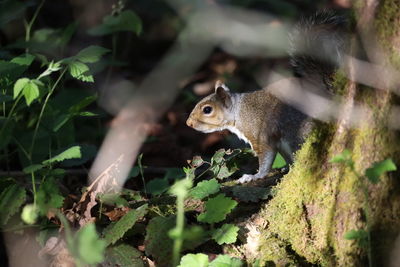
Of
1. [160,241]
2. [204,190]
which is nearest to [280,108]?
[204,190]

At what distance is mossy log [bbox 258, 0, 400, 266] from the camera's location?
7.13ft

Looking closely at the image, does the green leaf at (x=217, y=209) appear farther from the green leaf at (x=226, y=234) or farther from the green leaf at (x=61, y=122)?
the green leaf at (x=61, y=122)

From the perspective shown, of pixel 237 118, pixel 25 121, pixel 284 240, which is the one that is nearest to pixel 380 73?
pixel 284 240

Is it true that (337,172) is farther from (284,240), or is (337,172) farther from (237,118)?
(237,118)

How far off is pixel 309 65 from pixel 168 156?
6.93 ft

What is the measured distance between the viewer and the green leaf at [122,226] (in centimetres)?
247

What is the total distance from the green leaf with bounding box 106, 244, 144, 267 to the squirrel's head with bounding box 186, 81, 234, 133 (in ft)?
4.13

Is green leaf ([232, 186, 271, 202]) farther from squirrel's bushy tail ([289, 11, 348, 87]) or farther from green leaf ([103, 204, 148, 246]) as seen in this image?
squirrel's bushy tail ([289, 11, 348, 87])

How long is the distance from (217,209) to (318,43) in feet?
3.38

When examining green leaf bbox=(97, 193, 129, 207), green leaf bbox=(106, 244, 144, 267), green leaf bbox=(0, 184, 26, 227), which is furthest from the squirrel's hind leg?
green leaf bbox=(0, 184, 26, 227)

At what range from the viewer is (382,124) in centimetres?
218

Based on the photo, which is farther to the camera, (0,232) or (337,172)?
(0,232)

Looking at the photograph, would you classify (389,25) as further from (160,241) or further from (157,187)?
(157,187)

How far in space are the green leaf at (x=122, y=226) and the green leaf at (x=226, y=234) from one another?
315 millimetres
